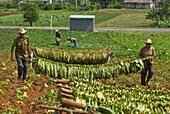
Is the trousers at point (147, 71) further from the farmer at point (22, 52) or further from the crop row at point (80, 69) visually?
the farmer at point (22, 52)

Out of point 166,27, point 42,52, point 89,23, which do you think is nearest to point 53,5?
point 166,27

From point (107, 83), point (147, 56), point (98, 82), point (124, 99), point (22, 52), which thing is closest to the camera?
point (124, 99)

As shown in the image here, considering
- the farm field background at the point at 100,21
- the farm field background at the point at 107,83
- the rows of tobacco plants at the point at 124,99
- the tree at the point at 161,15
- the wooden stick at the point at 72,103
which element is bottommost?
the farm field background at the point at 100,21

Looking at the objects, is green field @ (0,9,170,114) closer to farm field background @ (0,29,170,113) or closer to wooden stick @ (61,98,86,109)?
farm field background @ (0,29,170,113)

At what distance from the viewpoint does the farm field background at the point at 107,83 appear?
879cm

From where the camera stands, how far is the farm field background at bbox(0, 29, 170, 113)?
879 centimetres

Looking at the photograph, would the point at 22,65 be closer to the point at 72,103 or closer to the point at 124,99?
the point at 124,99

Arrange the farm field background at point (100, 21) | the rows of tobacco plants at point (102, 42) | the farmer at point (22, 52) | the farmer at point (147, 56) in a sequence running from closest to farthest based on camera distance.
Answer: the farmer at point (22, 52) → the farmer at point (147, 56) → the rows of tobacco plants at point (102, 42) → the farm field background at point (100, 21)

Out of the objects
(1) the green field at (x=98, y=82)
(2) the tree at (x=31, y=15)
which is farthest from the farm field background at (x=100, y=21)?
(1) the green field at (x=98, y=82)

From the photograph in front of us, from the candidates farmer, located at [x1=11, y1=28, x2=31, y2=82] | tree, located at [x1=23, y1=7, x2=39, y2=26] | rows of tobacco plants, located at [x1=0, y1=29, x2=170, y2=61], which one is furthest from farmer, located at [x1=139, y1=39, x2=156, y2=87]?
tree, located at [x1=23, y1=7, x2=39, y2=26]

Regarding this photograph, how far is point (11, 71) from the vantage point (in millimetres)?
17875

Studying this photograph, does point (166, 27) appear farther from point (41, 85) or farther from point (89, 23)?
point (41, 85)

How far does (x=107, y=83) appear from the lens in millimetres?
16422

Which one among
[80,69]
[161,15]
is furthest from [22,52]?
[161,15]
